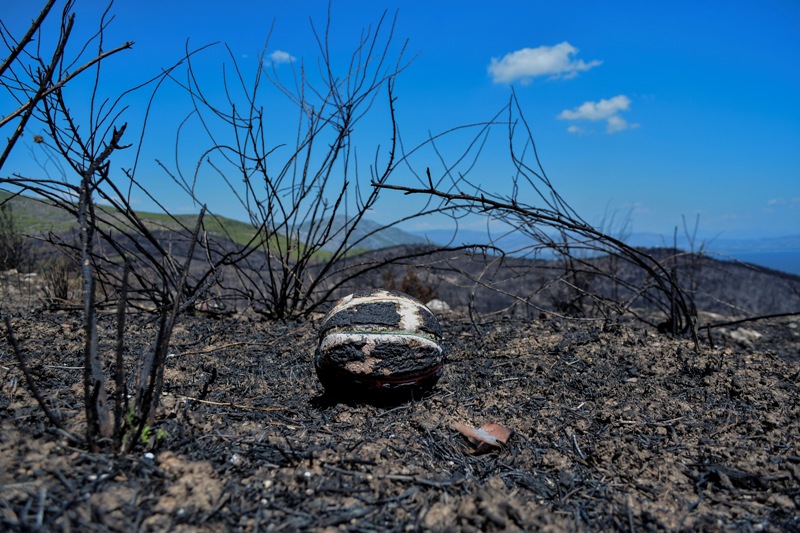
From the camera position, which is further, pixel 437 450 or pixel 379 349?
pixel 379 349

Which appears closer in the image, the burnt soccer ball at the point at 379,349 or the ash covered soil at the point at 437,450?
the ash covered soil at the point at 437,450

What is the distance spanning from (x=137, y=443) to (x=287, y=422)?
0.84 meters

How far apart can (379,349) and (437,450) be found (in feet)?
2.33

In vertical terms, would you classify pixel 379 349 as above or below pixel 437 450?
above

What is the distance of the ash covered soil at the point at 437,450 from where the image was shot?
2033 millimetres

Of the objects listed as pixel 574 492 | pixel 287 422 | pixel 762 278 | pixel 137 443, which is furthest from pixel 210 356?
pixel 762 278

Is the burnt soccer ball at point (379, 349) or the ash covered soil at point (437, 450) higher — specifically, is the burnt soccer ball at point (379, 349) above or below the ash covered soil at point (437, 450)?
above

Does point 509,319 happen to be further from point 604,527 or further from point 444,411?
point 604,527

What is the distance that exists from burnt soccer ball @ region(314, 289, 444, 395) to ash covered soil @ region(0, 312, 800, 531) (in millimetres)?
184

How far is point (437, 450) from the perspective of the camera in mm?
2732

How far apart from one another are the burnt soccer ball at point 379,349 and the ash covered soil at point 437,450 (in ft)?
0.60

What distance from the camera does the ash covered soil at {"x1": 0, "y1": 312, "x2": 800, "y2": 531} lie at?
6.67 feet

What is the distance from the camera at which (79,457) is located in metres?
2.15

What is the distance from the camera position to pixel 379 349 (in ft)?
10.4
